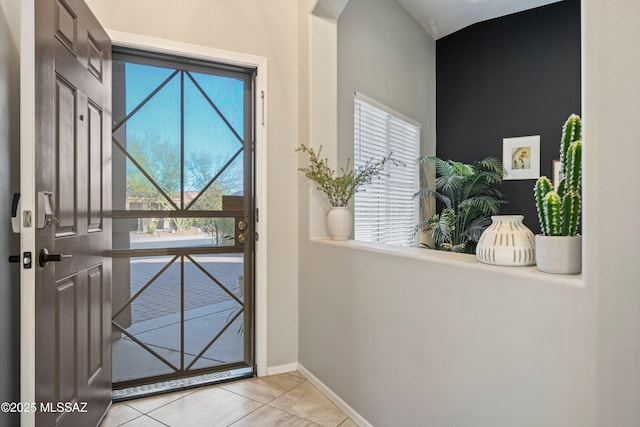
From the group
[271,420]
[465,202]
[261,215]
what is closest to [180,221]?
[261,215]

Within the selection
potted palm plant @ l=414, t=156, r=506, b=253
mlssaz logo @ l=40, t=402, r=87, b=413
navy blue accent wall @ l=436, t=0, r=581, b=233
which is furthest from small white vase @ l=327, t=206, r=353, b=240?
navy blue accent wall @ l=436, t=0, r=581, b=233

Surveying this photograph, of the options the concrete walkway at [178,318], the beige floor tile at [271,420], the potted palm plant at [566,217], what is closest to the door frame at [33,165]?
the concrete walkway at [178,318]

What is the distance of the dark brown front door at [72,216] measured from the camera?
1.47 m

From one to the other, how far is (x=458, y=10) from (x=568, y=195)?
3872mm

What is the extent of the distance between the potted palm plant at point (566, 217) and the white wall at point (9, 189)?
209 centimetres

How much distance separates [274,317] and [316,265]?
51 centimetres

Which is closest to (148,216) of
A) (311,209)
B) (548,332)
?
(311,209)

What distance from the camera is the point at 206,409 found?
2.16m

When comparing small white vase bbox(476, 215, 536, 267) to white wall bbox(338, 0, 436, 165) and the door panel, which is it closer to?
the door panel

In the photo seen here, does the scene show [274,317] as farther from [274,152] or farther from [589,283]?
[589,283]

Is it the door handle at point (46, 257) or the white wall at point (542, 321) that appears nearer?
the white wall at point (542, 321)

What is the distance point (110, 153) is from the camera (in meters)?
2.17

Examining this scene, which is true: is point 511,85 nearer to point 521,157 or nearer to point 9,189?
point 521,157

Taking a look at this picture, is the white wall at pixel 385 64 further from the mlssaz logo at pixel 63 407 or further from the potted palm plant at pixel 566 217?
the mlssaz logo at pixel 63 407
